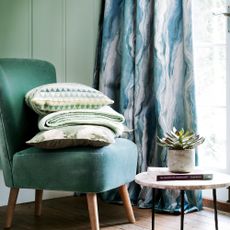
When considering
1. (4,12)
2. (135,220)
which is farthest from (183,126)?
(4,12)

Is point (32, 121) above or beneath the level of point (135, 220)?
above

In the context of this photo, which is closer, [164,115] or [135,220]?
[135,220]

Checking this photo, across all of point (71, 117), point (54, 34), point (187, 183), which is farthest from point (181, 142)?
point (54, 34)

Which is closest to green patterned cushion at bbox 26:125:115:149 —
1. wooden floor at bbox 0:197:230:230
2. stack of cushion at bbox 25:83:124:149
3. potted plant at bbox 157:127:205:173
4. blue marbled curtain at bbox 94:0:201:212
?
stack of cushion at bbox 25:83:124:149

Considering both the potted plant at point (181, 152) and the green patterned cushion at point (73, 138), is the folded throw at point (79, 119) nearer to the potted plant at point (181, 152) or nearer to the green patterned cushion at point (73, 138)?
the green patterned cushion at point (73, 138)

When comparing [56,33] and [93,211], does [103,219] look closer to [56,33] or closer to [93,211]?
[93,211]

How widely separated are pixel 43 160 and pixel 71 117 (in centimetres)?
25

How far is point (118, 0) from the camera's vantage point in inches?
120

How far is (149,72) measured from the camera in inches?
112

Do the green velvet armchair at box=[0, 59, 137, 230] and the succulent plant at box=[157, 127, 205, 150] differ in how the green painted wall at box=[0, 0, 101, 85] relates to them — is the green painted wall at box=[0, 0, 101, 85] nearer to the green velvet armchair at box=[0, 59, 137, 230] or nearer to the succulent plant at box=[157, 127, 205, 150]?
the green velvet armchair at box=[0, 59, 137, 230]

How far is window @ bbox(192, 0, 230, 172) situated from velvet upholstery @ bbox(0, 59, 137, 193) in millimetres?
605

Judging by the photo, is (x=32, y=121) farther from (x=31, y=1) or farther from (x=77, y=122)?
(x=31, y=1)

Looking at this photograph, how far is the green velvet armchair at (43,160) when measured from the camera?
2.11 meters

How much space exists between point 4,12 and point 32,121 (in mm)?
766
